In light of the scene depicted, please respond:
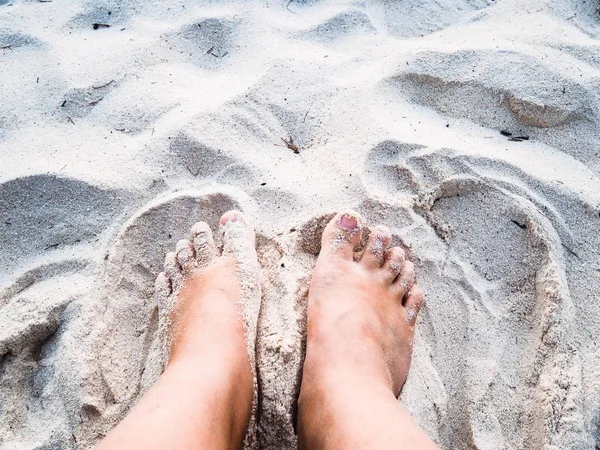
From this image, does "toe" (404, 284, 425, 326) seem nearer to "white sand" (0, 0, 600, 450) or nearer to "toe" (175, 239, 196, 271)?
"white sand" (0, 0, 600, 450)

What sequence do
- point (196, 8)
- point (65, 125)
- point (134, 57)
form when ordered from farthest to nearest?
point (196, 8) → point (134, 57) → point (65, 125)

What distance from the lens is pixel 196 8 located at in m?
2.05

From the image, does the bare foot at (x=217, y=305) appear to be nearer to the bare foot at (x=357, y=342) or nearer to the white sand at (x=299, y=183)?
the white sand at (x=299, y=183)

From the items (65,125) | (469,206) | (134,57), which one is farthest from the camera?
(134,57)

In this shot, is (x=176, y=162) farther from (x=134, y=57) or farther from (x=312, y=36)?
(x=312, y=36)

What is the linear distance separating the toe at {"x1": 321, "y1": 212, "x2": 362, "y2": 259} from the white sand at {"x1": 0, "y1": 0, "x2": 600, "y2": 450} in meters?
0.05

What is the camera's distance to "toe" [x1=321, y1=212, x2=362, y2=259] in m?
1.63

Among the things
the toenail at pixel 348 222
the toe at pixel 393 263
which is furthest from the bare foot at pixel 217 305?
the toe at pixel 393 263

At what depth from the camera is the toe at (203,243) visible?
167 centimetres

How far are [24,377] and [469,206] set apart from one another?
57.5 inches

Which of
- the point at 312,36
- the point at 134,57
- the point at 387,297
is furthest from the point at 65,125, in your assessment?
the point at 387,297

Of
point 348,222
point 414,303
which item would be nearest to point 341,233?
point 348,222

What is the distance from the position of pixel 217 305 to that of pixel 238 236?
0.75 ft

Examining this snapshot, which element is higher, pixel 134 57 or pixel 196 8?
pixel 196 8
